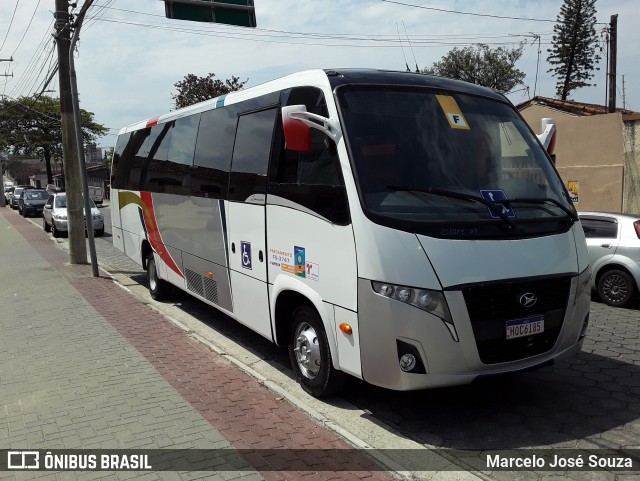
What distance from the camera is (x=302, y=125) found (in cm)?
450

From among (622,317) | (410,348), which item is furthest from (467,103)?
(622,317)

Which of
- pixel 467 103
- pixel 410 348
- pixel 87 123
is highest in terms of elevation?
pixel 87 123

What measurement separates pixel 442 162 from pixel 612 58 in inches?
810

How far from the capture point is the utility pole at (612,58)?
21.3 m

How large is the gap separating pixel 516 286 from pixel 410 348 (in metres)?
0.94

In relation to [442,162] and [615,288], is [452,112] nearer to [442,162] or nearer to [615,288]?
[442,162]

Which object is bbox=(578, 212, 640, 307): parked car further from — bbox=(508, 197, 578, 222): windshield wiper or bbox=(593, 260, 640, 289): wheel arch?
bbox=(508, 197, 578, 222): windshield wiper

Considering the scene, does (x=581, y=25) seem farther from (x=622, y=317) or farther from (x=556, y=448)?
(x=556, y=448)

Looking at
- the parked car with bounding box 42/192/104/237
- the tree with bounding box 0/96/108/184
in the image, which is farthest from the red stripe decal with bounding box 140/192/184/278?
the tree with bounding box 0/96/108/184

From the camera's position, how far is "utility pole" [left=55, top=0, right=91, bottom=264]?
12.6 metres

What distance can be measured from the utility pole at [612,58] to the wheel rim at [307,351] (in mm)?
20455

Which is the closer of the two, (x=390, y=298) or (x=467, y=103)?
(x=390, y=298)

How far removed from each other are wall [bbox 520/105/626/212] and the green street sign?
12.1 meters

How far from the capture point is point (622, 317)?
8.12 metres
